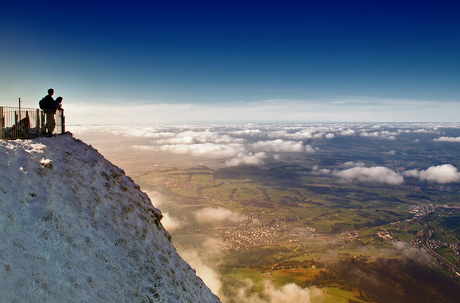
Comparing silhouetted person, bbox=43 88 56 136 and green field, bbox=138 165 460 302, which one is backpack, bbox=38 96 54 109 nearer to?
silhouetted person, bbox=43 88 56 136

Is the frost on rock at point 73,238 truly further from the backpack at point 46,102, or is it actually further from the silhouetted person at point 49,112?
the backpack at point 46,102

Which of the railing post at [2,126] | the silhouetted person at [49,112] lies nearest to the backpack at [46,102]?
the silhouetted person at [49,112]

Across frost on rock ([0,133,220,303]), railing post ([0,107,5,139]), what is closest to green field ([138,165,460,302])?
frost on rock ([0,133,220,303])

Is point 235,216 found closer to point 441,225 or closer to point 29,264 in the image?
point 441,225

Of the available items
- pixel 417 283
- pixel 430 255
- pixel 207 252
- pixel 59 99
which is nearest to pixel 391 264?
pixel 417 283

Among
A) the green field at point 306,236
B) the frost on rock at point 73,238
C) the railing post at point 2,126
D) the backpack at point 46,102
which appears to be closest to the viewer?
the frost on rock at point 73,238

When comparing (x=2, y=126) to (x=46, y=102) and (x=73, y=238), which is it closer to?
(x=46, y=102)

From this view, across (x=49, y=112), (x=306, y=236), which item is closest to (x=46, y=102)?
(x=49, y=112)

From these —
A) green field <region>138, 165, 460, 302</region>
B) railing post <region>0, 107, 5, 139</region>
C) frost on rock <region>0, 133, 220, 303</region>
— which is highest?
railing post <region>0, 107, 5, 139</region>
